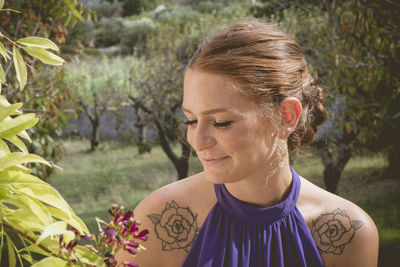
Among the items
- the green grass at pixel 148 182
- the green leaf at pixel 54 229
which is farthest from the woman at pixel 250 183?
the green grass at pixel 148 182

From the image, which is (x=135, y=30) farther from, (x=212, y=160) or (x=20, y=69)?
(x=20, y=69)

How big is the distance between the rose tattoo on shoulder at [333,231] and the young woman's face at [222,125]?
1.20 ft

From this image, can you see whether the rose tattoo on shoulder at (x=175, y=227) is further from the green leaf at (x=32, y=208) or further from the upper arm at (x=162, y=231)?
the green leaf at (x=32, y=208)

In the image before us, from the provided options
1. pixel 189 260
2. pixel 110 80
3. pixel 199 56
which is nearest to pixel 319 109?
pixel 199 56

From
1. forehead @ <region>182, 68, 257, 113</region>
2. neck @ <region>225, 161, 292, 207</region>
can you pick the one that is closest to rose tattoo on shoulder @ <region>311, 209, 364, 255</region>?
neck @ <region>225, 161, 292, 207</region>

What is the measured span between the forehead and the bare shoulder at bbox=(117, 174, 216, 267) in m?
0.37

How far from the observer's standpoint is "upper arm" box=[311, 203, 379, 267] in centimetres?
138

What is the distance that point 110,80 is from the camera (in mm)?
8789

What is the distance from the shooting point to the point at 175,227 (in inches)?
55.7

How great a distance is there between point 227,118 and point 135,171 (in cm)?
526

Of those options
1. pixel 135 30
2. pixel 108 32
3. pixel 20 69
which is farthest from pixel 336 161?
pixel 108 32

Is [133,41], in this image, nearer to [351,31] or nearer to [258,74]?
[351,31]

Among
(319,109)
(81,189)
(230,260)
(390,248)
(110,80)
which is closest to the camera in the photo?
(230,260)

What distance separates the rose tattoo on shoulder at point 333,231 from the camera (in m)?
1.39
